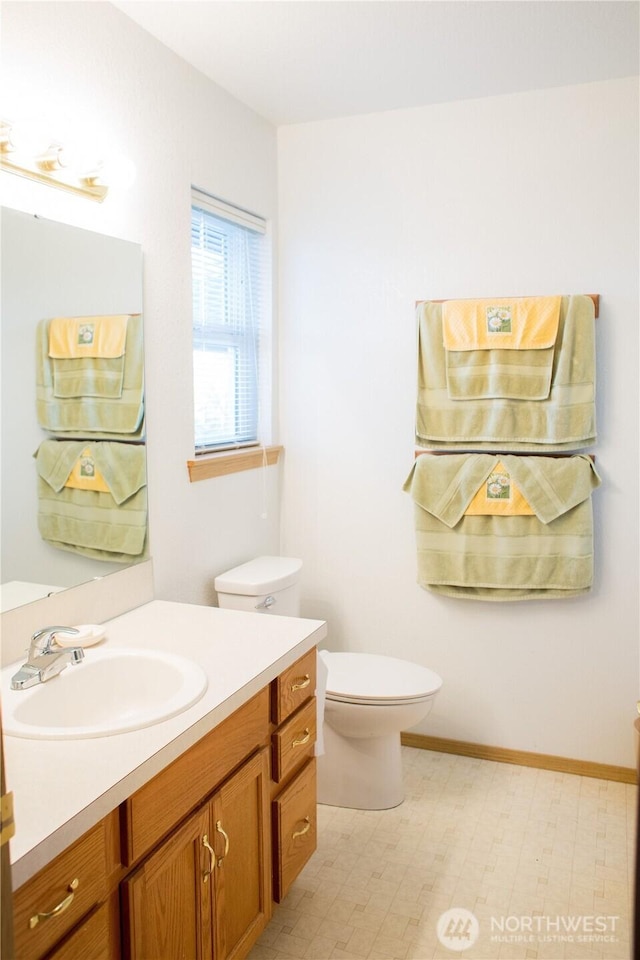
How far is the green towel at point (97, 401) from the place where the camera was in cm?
189

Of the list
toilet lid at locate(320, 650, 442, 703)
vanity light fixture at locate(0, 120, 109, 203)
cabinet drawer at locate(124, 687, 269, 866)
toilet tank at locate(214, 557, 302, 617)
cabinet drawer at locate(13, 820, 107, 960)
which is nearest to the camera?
cabinet drawer at locate(13, 820, 107, 960)

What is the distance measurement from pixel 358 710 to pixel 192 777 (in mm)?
1098

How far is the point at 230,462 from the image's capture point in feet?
9.32

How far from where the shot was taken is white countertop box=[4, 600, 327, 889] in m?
1.19

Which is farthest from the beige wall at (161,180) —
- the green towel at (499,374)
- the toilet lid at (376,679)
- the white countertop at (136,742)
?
Result: the green towel at (499,374)

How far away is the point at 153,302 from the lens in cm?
237

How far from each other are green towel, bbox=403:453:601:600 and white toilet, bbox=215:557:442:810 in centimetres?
41

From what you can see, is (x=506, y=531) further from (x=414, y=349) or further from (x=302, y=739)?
(x=302, y=739)

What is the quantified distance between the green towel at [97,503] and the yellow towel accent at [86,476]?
0.01 metres

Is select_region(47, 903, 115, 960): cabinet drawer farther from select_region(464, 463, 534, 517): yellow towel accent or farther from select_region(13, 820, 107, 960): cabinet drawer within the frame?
select_region(464, 463, 534, 517): yellow towel accent

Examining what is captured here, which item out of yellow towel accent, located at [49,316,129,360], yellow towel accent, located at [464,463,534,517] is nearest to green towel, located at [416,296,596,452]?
yellow towel accent, located at [464,463,534,517]

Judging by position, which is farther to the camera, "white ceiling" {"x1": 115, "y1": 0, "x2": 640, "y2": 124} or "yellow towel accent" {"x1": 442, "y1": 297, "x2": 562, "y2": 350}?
"yellow towel accent" {"x1": 442, "y1": 297, "x2": 562, "y2": 350}

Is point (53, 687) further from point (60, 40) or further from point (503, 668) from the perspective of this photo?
point (503, 668)

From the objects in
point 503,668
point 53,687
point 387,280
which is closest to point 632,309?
point 387,280
